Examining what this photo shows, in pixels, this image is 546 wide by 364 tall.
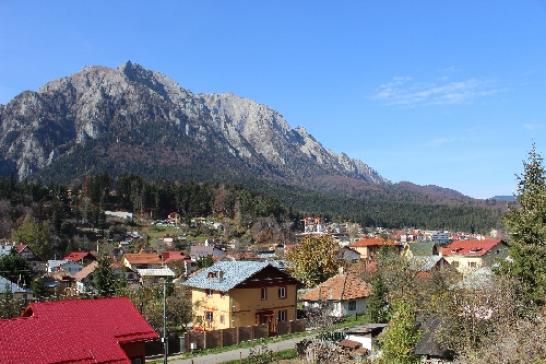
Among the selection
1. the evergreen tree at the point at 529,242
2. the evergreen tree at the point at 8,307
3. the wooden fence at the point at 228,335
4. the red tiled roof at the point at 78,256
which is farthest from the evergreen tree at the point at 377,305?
the red tiled roof at the point at 78,256

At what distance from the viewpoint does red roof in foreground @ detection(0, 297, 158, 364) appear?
20.9 m

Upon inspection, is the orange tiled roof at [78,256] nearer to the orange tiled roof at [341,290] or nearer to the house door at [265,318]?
the orange tiled roof at [341,290]

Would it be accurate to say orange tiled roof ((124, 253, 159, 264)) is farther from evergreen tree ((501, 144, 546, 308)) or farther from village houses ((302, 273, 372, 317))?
evergreen tree ((501, 144, 546, 308))

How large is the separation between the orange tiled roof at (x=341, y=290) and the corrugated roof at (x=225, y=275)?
7548mm

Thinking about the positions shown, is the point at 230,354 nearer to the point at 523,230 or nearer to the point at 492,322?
the point at 492,322

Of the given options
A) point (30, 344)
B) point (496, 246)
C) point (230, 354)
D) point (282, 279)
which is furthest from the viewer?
point (496, 246)

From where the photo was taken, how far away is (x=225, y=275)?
4278 centimetres

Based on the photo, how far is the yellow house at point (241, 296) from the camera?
40844 mm

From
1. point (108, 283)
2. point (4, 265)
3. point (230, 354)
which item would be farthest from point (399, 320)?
point (4, 265)

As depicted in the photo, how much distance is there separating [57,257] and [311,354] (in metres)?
80.9

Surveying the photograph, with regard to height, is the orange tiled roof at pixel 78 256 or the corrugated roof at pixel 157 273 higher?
the orange tiled roof at pixel 78 256

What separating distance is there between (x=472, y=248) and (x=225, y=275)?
176 feet

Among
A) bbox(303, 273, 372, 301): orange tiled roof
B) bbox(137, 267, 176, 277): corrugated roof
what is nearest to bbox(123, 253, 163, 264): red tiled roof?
bbox(137, 267, 176, 277): corrugated roof

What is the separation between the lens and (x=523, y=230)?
29.2m
